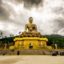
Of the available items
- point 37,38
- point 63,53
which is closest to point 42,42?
point 37,38

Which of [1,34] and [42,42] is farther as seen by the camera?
[1,34]

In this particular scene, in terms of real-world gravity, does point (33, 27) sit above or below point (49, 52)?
above

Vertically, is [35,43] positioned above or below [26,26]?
below

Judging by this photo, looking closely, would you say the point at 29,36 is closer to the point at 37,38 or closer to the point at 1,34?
the point at 37,38

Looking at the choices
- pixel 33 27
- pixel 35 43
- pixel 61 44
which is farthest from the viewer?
pixel 61 44

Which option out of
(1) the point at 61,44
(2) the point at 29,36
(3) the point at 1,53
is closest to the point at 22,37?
(2) the point at 29,36

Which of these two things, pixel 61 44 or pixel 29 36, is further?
pixel 61 44

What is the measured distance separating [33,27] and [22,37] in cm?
304

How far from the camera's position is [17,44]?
34.2m

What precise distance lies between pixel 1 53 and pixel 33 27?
37.1 ft

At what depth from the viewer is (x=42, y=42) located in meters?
34.4

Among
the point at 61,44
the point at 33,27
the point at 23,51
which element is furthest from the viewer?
the point at 61,44

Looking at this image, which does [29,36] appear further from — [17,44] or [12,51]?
[12,51]

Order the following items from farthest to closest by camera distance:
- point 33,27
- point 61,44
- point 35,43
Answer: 1. point 61,44
2. point 33,27
3. point 35,43
